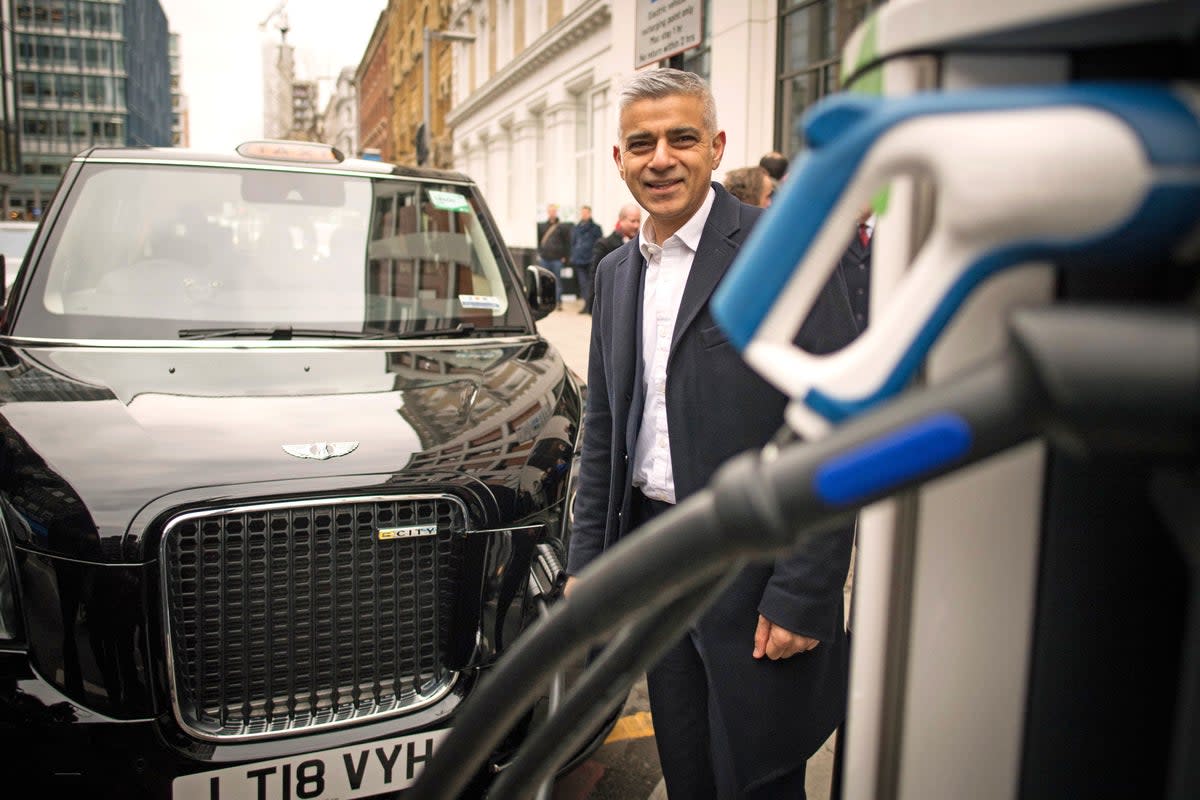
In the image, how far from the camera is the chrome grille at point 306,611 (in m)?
2.10

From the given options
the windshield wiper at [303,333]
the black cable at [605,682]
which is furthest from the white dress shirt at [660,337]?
the windshield wiper at [303,333]

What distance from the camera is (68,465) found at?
2125 millimetres

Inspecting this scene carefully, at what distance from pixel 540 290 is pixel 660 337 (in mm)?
1953

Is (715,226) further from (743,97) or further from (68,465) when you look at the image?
(743,97)

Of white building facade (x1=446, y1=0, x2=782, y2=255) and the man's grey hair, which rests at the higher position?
white building facade (x1=446, y1=0, x2=782, y2=255)

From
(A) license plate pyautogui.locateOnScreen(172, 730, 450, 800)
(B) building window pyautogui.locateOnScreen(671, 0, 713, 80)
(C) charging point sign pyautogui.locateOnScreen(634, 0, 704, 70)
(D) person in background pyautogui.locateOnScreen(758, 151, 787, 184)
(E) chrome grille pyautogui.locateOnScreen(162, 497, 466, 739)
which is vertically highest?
(B) building window pyautogui.locateOnScreen(671, 0, 713, 80)

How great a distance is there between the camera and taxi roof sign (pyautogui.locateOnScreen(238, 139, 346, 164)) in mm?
3746

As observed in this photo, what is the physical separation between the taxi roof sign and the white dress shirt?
7.43 feet

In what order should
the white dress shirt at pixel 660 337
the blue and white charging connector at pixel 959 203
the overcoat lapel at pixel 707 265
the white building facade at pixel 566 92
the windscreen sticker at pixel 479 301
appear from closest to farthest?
the blue and white charging connector at pixel 959 203 < the overcoat lapel at pixel 707 265 < the white dress shirt at pixel 660 337 < the windscreen sticker at pixel 479 301 < the white building facade at pixel 566 92

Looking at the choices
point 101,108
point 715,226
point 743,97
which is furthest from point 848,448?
point 101,108

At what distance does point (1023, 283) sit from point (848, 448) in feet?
0.62

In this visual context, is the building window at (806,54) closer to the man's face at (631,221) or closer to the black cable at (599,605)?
the man's face at (631,221)

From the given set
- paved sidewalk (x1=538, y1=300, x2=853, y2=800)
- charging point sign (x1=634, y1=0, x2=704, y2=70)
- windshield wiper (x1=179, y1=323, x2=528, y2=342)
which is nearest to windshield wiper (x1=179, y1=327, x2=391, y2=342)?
windshield wiper (x1=179, y1=323, x2=528, y2=342)

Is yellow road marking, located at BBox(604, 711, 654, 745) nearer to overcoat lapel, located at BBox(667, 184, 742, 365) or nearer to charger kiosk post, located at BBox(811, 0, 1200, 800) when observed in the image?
overcoat lapel, located at BBox(667, 184, 742, 365)
